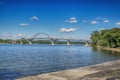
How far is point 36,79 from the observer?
14.6 metres

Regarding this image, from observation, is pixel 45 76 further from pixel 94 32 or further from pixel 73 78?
pixel 94 32

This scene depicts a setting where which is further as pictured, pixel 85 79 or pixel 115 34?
pixel 115 34

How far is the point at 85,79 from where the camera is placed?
1402 cm

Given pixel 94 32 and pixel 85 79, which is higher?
pixel 94 32

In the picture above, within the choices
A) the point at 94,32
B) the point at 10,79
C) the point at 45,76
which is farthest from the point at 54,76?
the point at 94,32

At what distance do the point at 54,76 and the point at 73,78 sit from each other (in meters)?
1.34

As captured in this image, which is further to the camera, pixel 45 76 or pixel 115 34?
pixel 115 34

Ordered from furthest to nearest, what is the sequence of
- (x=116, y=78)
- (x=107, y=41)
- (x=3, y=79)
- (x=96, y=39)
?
1. (x=96, y=39)
2. (x=107, y=41)
3. (x=3, y=79)
4. (x=116, y=78)

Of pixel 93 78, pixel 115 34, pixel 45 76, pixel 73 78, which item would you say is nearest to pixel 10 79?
pixel 45 76

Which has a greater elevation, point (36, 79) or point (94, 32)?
point (94, 32)

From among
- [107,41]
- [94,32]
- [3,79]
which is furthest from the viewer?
[94,32]

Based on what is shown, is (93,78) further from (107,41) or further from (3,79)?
(107,41)

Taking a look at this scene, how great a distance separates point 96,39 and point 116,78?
5873 inches

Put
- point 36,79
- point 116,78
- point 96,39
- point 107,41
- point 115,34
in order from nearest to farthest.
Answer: point 116,78 → point 36,79 → point 115,34 → point 107,41 → point 96,39
